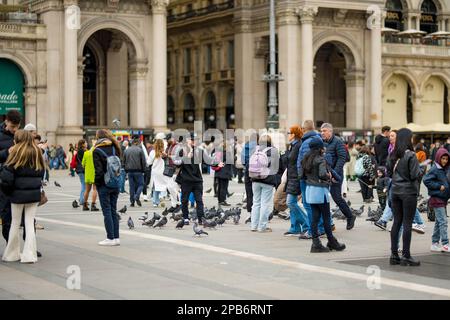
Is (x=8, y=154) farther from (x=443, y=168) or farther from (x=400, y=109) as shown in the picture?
(x=400, y=109)

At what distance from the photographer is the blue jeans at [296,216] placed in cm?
1884

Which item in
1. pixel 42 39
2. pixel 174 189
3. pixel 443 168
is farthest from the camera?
pixel 42 39

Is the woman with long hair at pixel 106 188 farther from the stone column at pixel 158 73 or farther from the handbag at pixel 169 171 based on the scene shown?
the stone column at pixel 158 73

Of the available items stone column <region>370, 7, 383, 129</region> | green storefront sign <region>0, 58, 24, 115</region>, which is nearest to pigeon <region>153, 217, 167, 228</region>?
green storefront sign <region>0, 58, 24, 115</region>

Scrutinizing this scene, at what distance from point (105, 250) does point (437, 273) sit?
5595 mm

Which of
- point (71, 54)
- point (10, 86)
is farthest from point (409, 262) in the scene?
point (10, 86)

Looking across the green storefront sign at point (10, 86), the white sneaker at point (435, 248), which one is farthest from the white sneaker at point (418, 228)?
the green storefront sign at point (10, 86)

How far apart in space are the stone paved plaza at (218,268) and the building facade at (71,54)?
33.2 metres

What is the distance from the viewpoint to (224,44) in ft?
221

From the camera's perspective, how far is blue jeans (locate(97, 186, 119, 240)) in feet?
55.5

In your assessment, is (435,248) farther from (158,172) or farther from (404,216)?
(158,172)

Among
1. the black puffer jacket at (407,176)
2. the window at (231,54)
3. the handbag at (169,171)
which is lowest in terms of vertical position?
the handbag at (169,171)

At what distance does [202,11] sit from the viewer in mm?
69188
